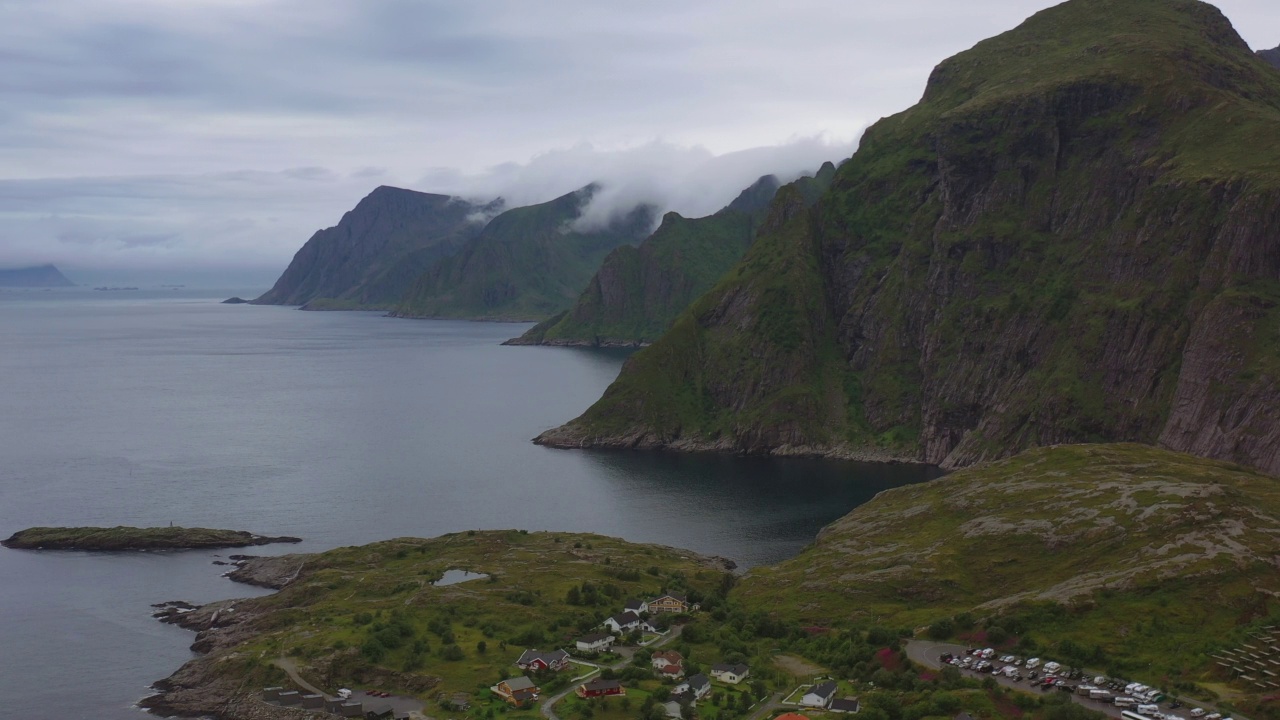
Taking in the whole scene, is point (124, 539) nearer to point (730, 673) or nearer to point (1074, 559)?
point (730, 673)

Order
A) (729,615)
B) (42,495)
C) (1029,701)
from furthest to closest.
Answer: (42,495) → (729,615) → (1029,701)

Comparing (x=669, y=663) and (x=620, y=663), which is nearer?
(x=669, y=663)

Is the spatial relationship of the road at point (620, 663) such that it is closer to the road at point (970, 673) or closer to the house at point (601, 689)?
the house at point (601, 689)

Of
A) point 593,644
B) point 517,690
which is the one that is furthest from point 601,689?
point 593,644

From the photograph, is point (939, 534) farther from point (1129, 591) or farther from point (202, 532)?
point (202, 532)

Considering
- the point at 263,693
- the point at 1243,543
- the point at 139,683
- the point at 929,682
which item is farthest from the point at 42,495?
the point at 1243,543

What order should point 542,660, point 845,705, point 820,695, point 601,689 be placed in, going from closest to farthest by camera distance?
point 845,705 → point 820,695 → point 601,689 → point 542,660

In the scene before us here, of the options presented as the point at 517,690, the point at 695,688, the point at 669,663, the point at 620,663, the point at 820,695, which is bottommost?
the point at 620,663

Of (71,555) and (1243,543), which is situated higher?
(1243,543)
